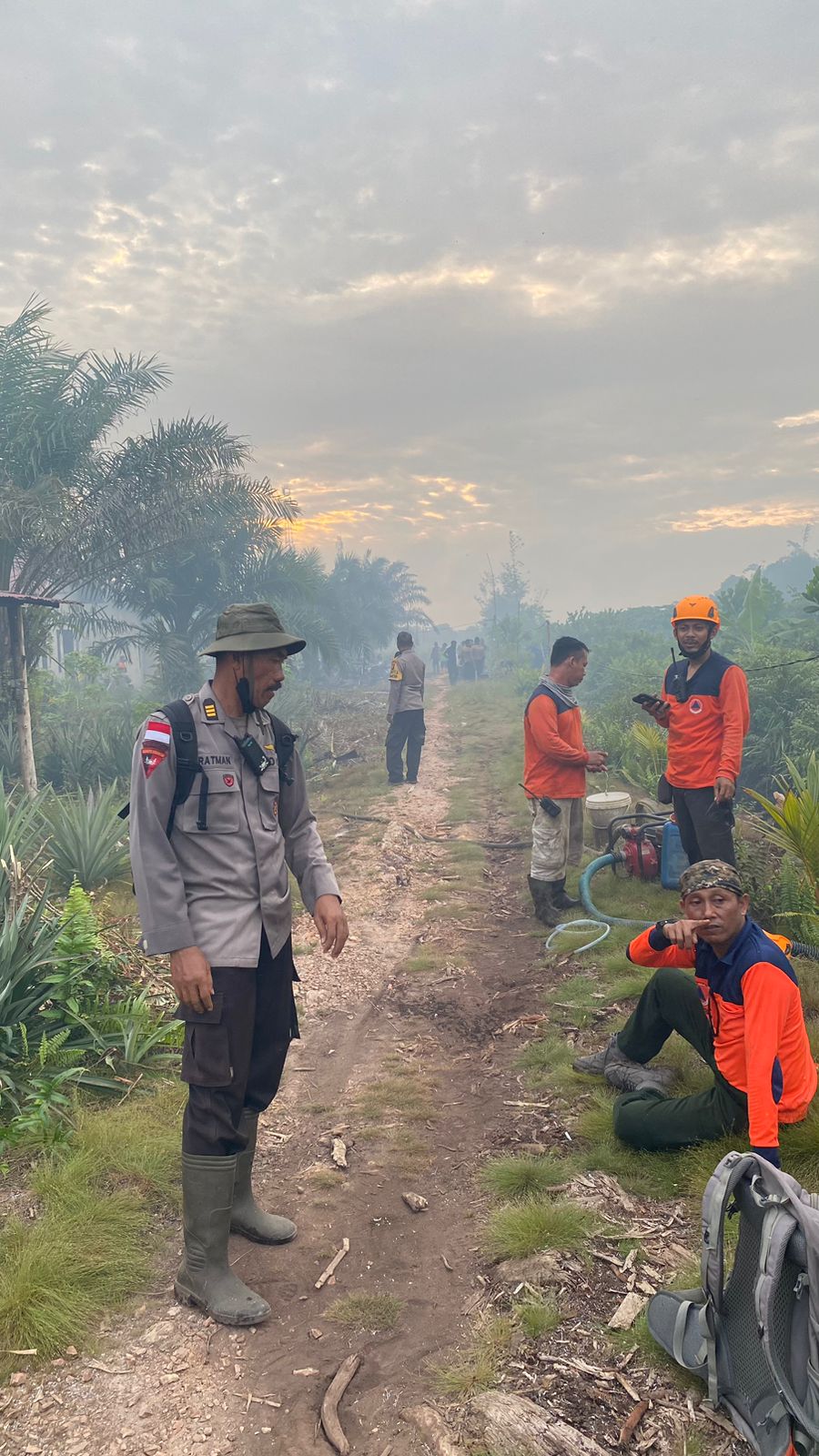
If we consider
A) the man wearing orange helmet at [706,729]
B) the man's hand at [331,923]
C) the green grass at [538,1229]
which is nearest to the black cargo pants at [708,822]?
the man wearing orange helmet at [706,729]

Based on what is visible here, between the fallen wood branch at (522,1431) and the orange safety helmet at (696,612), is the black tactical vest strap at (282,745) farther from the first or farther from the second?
the orange safety helmet at (696,612)

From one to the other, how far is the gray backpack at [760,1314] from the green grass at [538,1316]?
0.39m

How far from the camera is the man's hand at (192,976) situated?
2955 mm

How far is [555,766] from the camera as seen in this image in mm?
7441

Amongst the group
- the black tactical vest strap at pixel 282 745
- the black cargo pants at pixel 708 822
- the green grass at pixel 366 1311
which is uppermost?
the black tactical vest strap at pixel 282 745

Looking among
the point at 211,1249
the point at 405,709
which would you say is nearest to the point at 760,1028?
the point at 211,1249

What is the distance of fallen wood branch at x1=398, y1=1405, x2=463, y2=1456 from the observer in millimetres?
2506

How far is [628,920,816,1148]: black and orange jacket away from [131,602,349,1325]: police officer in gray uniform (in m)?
1.79

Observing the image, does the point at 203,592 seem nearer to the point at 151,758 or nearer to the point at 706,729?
the point at 706,729

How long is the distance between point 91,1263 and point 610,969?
4.05 metres

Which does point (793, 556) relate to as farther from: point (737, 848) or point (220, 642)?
point (220, 642)

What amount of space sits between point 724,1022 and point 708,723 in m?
3.04

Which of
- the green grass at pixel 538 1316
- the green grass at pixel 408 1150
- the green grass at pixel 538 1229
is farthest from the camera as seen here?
the green grass at pixel 408 1150

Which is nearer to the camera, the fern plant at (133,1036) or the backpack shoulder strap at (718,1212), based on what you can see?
the backpack shoulder strap at (718,1212)
